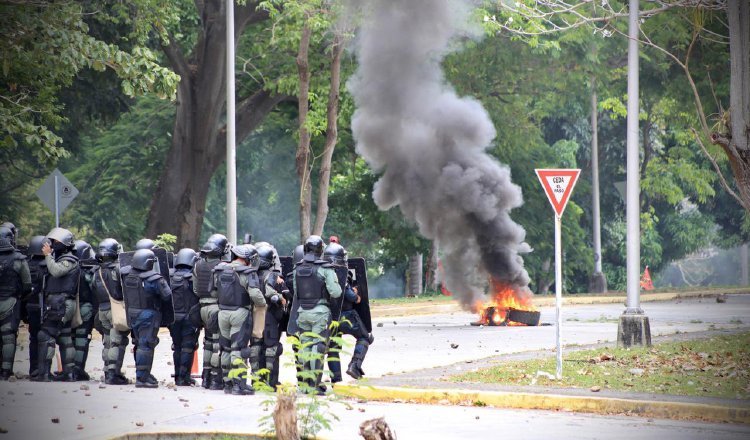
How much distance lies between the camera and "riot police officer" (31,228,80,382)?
13.7 metres

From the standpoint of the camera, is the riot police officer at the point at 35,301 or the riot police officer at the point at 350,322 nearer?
the riot police officer at the point at 350,322

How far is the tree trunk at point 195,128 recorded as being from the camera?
88.2ft

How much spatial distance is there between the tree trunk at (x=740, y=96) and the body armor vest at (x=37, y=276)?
26.2 feet

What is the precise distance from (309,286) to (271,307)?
2.29 ft

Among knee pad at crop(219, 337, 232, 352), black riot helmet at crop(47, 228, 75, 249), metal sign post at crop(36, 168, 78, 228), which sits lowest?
knee pad at crop(219, 337, 232, 352)

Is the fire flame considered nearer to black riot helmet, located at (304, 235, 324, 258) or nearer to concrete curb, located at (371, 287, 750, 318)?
concrete curb, located at (371, 287, 750, 318)

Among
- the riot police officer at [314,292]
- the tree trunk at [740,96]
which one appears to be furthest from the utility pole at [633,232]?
the riot police officer at [314,292]

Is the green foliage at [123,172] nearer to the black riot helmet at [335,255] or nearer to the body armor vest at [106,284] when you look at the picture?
the body armor vest at [106,284]

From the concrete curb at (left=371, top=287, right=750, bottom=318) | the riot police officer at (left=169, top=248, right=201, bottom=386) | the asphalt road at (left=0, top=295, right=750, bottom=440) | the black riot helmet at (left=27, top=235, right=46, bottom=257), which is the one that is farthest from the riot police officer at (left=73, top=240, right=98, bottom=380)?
the concrete curb at (left=371, top=287, right=750, bottom=318)

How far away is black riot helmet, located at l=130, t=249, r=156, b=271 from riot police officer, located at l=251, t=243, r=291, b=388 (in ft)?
4.39

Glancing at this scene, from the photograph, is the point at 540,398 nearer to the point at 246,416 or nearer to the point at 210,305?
the point at 246,416

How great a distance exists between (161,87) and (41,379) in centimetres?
617

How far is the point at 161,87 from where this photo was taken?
1845 centimetres

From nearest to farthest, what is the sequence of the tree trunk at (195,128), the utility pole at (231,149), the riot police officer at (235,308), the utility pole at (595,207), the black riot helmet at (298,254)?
the riot police officer at (235,308), the black riot helmet at (298,254), the utility pole at (231,149), the tree trunk at (195,128), the utility pole at (595,207)
